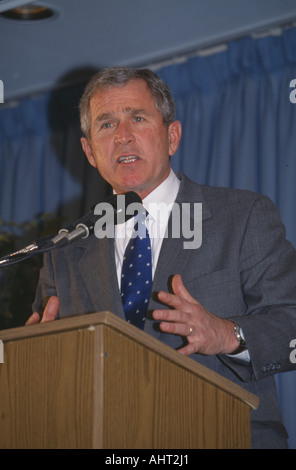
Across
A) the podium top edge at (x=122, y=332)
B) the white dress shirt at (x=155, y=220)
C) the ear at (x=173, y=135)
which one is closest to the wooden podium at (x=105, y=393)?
the podium top edge at (x=122, y=332)

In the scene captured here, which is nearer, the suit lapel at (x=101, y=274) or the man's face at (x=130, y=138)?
the suit lapel at (x=101, y=274)

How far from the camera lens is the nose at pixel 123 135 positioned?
2330mm

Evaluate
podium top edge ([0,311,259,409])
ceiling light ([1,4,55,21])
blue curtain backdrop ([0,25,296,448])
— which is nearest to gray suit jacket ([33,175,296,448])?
podium top edge ([0,311,259,409])

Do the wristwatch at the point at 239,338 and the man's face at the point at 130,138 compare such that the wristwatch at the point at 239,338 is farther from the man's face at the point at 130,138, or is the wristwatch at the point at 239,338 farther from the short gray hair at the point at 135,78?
the short gray hair at the point at 135,78

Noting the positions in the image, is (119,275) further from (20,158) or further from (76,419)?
(20,158)

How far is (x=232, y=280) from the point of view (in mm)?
2043

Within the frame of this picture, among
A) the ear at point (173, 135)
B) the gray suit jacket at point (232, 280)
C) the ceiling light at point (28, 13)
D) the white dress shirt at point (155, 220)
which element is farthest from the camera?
the ceiling light at point (28, 13)

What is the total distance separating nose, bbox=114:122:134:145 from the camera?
2.33 m

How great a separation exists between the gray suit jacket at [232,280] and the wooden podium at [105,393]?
34 cm

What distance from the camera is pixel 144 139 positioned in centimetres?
237

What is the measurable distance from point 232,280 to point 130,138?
2.22ft

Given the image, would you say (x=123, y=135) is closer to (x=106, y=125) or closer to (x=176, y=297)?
(x=106, y=125)

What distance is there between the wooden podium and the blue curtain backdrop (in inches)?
72.8
